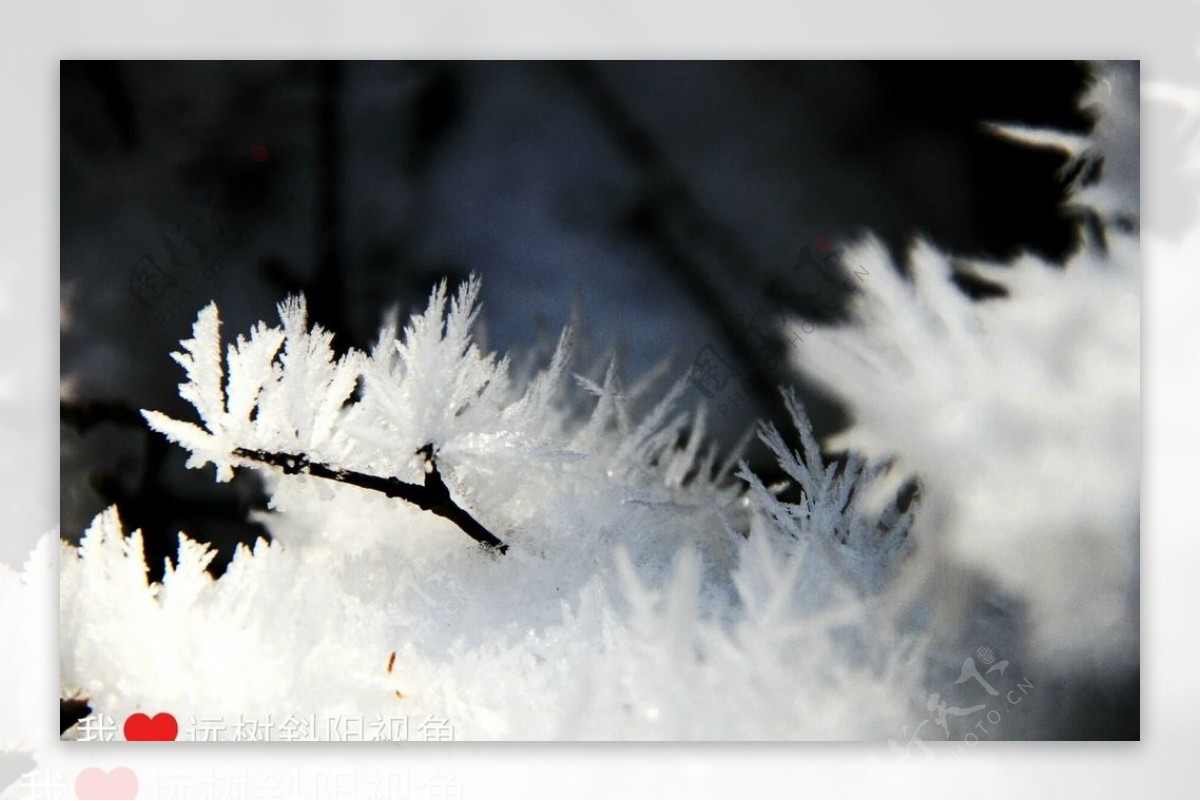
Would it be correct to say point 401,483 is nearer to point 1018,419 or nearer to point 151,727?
point 151,727

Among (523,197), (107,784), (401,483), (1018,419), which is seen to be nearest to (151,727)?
(107,784)

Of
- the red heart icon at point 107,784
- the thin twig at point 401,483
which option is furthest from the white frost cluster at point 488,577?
the red heart icon at point 107,784

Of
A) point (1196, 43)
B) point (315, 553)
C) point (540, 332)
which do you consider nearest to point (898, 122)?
point (1196, 43)

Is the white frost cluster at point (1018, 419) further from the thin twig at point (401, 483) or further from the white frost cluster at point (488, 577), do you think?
the thin twig at point (401, 483)

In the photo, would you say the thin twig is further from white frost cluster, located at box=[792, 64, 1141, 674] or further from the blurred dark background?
white frost cluster, located at box=[792, 64, 1141, 674]

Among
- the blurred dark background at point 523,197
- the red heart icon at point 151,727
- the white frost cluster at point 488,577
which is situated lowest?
the red heart icon at point 151,727

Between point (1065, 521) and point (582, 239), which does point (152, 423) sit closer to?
point (582, 239)

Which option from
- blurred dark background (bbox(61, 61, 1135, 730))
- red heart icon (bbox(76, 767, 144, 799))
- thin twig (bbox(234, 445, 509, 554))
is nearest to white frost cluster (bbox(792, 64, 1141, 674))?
blurred dark background (bbox(61, 61, 1135, 730))
